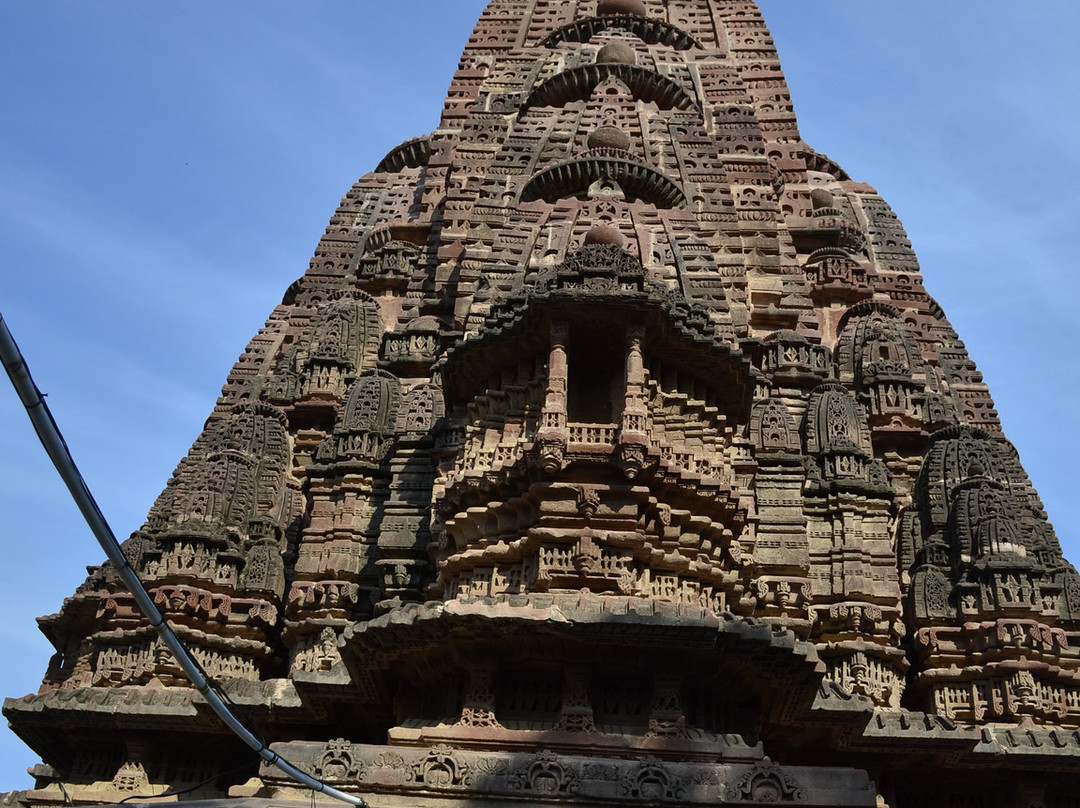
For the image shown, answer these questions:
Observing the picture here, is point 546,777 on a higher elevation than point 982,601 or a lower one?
lower

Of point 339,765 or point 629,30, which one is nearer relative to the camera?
point 339,765

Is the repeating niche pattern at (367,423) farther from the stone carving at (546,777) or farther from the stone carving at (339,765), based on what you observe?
the stone carving at (546,777)

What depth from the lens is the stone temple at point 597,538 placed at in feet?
53.2

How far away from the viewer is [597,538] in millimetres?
17797

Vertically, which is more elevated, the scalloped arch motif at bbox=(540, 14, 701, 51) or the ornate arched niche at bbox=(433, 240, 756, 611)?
the scalloped arch motif at bbox=(540, 14, 701, 51)

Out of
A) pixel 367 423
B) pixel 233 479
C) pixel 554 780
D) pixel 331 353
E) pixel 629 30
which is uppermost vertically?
pixel 629 30

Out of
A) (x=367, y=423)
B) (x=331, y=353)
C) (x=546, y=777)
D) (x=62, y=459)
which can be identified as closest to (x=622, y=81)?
(x=331, y=353)

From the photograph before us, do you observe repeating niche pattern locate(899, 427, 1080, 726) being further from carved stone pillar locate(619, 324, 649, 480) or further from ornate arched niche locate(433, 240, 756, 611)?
carved stone pillar locate(619, 324, 649, 480)

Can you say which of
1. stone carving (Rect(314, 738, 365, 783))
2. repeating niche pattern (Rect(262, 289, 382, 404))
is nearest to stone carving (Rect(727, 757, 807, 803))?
stone carving (Rect(314, 738, 365, 783))

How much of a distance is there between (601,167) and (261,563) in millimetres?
9862

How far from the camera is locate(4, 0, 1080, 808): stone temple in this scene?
16.2 metres

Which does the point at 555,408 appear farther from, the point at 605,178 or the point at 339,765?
the point at 605,178

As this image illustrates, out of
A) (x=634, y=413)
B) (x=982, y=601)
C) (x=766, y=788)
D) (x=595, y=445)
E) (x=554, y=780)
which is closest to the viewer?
(x=766, y=788)

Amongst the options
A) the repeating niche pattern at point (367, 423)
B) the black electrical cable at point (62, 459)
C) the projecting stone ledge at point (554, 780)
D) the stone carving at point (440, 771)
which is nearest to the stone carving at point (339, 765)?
the projecting stone ledge at point (554, 780)
